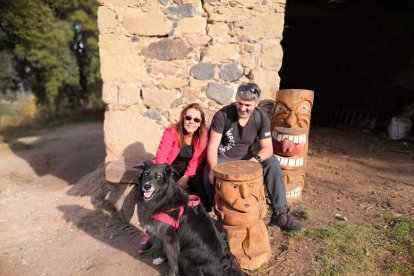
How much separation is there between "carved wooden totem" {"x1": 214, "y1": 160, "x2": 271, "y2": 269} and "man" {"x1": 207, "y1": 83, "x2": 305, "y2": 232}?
0.41 metres

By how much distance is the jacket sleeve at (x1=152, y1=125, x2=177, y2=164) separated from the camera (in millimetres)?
3096

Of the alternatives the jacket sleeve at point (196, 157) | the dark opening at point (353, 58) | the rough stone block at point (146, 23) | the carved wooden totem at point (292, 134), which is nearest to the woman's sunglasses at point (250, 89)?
the jacket sleeve at point (196, 157)

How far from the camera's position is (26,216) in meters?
4.05

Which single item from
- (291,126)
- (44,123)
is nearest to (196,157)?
(291,126)

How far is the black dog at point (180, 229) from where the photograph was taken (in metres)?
2.39

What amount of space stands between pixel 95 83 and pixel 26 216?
40.7ft

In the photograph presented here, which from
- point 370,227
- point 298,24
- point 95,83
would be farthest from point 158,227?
point 95,83

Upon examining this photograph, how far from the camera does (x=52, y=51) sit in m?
13.7

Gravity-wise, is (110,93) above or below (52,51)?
below

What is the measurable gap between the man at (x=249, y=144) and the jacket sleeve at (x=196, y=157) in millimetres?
125

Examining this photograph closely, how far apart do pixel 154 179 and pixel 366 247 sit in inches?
76.2

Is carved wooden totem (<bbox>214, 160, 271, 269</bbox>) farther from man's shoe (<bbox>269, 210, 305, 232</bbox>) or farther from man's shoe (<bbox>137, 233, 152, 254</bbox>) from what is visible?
man's shoe (<bbox>137, 233, 152, 254</bbox>)

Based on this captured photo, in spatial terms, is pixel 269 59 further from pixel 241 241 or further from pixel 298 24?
pixel 298 24

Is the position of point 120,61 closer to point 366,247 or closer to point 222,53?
point 222,53
